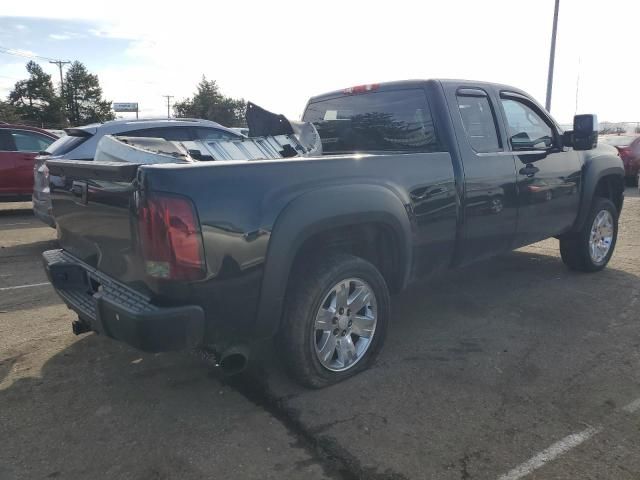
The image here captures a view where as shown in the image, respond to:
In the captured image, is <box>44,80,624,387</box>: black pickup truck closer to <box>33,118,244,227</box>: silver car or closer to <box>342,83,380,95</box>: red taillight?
<box>342,83,380,95</box>: red taillight

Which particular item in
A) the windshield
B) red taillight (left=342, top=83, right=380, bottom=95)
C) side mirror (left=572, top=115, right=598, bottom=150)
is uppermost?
red taillight (left=342, top=83, right=380, bottom=95)

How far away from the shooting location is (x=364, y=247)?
144 inches

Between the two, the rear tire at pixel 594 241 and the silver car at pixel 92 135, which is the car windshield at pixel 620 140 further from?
the silver car at pixel 92 135

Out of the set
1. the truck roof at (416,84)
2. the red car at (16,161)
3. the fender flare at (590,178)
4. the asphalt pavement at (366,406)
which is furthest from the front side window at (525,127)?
the red car at (16,161)

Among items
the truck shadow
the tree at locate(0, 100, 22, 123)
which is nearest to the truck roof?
the truck shadow

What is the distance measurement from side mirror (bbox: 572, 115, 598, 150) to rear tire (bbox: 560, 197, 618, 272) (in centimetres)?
93

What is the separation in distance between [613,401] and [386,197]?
176cm

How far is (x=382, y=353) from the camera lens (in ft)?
12.7

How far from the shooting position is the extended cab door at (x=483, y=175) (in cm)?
407

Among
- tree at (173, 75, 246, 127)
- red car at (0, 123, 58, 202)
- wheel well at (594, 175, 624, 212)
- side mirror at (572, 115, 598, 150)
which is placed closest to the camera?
side mirror at (572, 115, 598, 150)

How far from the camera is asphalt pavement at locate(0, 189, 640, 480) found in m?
2.60

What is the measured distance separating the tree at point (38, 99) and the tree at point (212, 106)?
2032 cm

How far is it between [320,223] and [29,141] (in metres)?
9.49

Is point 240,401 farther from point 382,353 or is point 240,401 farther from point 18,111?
point 18,111
